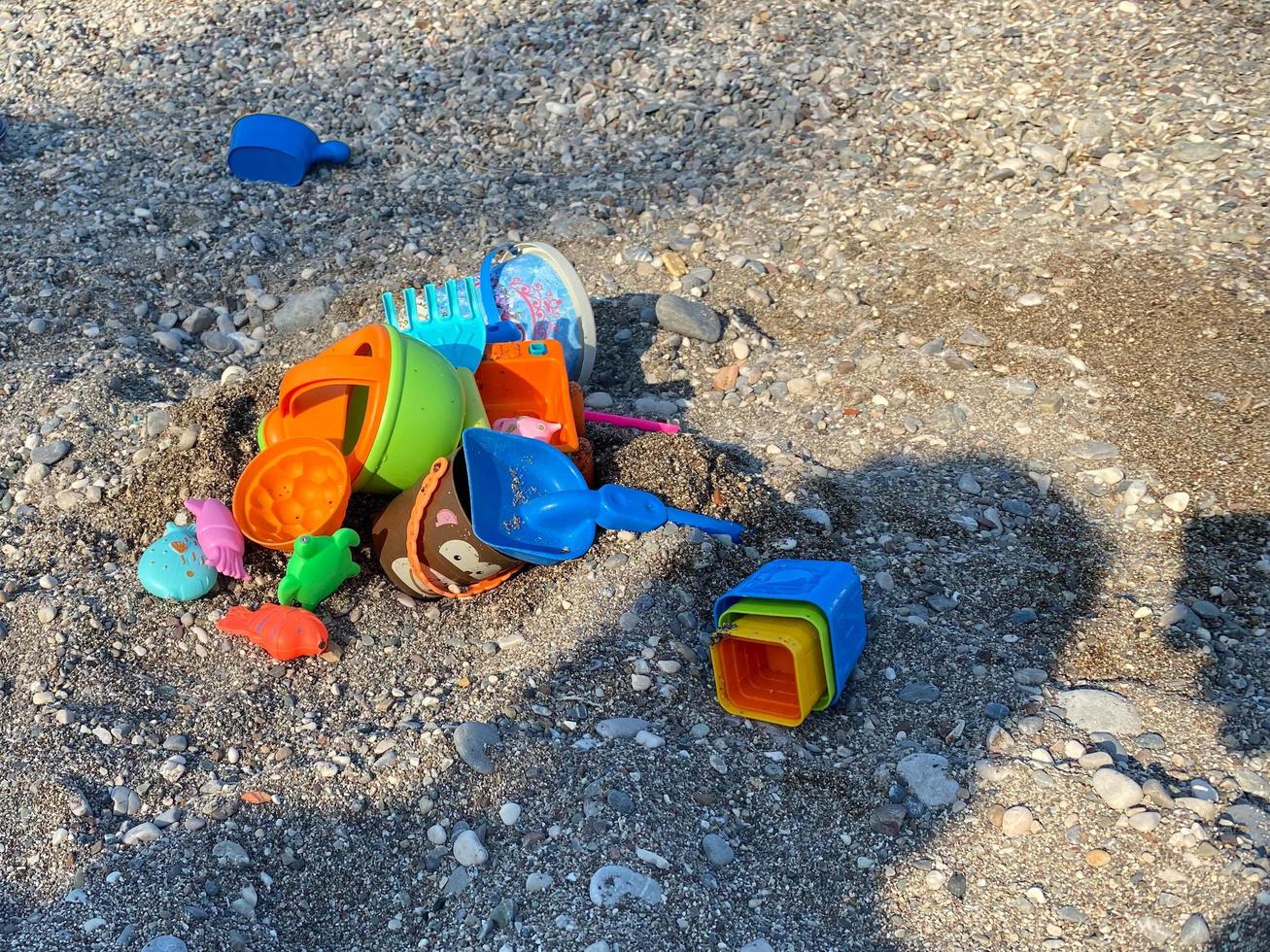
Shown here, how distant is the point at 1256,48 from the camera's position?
14.8 ft

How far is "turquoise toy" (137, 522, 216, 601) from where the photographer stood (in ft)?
7.90

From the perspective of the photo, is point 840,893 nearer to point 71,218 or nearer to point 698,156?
point 698,156

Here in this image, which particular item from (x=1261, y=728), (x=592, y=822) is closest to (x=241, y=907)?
(x=592, y=822)

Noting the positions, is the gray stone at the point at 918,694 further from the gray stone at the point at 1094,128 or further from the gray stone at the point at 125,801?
the gray stone at the point at 1094,128

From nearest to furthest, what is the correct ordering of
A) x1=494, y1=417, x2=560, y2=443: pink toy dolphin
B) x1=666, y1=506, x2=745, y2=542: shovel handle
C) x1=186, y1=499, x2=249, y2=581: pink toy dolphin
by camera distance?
1. x1=186, y1=499, x2=249, y2=581: pink toy dolphin
2. x1=666, y1=506, x2=745, y2=542: shovel handle
3. x1=494, y1=417, x2=560, y2=443: pink toy dolphin

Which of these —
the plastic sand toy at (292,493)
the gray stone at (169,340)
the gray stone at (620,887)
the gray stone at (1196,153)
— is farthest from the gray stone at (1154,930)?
the gray stone at (1196,153)

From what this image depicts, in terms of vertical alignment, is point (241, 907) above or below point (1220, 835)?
above

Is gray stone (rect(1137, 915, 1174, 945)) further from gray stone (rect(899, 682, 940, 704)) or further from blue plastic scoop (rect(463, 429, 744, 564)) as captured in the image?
blue plastic scoop (rect(463, 429, 744, 564))

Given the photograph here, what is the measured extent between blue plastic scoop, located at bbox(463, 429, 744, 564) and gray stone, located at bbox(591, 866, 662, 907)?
743 mm

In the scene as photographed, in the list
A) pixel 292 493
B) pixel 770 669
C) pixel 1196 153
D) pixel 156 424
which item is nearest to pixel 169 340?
pixel 156 424

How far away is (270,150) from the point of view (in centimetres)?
420

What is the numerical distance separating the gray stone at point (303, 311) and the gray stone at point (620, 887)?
2.25 m

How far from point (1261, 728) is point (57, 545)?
257cm

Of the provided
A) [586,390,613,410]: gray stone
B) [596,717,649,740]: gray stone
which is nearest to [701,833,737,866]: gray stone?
[596,717,649,740]: gray stone
